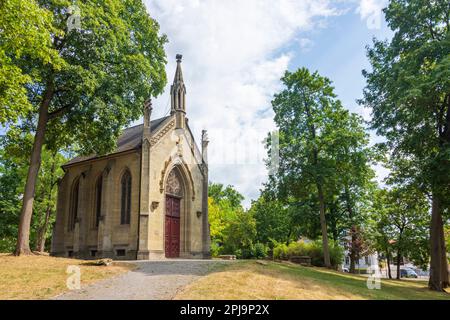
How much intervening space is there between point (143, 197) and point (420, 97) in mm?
16794

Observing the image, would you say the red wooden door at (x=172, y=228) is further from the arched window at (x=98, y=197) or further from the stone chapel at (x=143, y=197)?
the arched window at (x=98, y=197)

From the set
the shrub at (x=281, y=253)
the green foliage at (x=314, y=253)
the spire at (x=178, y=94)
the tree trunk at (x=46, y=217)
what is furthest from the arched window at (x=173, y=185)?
the tree trunk at (x=46, y=217)

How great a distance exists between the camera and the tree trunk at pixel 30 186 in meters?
17.6

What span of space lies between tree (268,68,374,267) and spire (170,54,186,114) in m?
7.22

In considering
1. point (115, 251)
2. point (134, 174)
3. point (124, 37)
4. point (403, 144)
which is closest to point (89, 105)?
point (124, 37)

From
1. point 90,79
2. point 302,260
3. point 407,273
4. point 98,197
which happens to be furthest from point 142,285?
point 407,273

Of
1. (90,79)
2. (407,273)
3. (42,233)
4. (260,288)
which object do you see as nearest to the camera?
(260,288)

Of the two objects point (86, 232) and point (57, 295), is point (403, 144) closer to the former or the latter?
point (57, 295)

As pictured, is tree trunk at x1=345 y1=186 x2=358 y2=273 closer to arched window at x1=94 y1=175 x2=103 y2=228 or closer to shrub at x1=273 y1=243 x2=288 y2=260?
shrub at x1=273 y1=243 x2=288 y2=260

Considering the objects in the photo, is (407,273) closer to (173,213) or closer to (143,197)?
(173,213)

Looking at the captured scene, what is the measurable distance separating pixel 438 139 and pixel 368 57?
699 centimetres

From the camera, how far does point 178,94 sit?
28266 mm

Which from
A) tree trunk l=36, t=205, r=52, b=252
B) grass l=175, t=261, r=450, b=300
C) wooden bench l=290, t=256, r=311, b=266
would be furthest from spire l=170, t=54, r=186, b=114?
tree trunk l=36, t=205, r=52, b=252

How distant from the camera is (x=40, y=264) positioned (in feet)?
49.7
